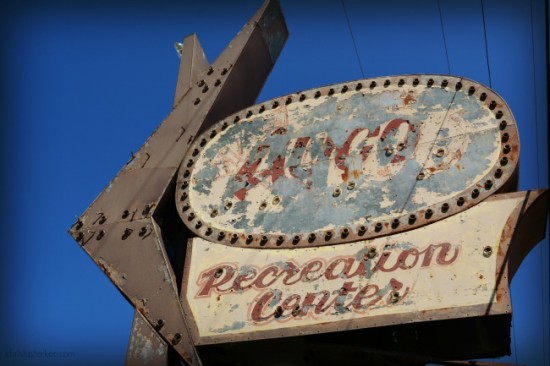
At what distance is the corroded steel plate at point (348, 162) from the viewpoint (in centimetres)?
798

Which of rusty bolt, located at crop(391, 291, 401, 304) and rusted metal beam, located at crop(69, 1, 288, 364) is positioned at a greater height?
rusted metal beam, located at crop(69, 1, 288, 364)

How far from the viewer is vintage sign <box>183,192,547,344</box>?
723 centimetres

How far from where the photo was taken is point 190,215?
8969mm

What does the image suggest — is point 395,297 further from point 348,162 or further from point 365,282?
point 348,162

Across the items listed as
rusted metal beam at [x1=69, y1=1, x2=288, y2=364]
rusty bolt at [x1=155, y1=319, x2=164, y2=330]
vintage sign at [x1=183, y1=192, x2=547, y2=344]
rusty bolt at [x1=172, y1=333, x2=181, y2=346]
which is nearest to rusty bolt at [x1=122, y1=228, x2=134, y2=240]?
rusted metal beam at [x1=69, y1=1, x2=288, y2=364]

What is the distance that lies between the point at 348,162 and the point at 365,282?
5.02ft

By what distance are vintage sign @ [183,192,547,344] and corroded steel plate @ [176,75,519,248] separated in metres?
0.18

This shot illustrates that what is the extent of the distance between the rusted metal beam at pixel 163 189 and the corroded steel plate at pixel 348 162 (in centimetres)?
34

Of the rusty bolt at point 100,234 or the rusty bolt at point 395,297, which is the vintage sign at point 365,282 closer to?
the rusty bolt at point 395,297

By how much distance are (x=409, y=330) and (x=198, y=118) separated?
4004 millimetres

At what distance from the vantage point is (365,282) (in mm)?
7637

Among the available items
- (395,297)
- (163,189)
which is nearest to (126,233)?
(163,189)

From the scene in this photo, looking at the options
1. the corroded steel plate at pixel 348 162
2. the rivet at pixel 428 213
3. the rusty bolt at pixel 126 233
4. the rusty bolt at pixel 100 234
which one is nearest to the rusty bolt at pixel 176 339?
the corroded steel plate at pixel 348 162

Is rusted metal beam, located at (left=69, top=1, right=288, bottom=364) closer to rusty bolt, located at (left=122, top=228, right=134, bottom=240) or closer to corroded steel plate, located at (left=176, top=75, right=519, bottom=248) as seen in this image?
rusty bolt, located at (left=122, top=228, right=134, bottom=240)
